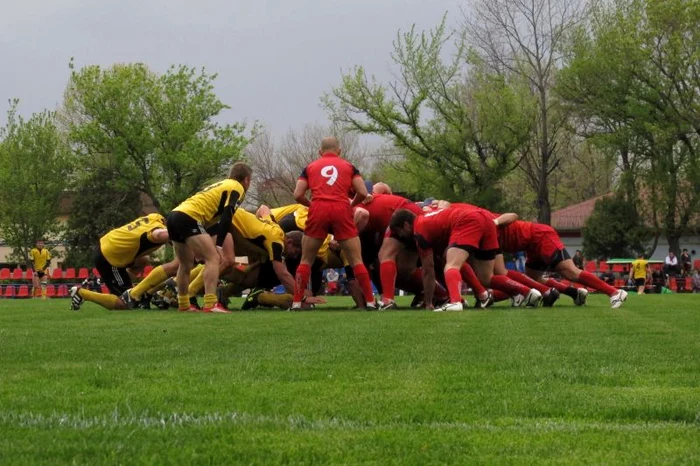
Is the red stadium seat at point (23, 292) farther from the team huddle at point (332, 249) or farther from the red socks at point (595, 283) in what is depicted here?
the red socks at point (595, 283)

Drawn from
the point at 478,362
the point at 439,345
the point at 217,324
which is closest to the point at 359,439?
the point at 478,362

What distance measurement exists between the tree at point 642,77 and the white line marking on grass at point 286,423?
1504 inches

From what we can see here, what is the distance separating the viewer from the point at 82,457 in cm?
276

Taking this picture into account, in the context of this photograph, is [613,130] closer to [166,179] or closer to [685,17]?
[685,17]

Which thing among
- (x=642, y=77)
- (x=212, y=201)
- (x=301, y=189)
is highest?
(x=642, y=77)

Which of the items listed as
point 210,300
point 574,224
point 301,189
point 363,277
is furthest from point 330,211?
point 574,224

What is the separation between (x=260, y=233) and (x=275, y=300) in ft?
4.54

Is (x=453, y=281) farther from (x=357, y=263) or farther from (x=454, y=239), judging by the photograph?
(x=357, y=263)

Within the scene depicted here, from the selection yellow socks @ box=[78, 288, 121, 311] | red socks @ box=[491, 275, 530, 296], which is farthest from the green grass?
yellow socks @ box=[78, 288, 121, 311]

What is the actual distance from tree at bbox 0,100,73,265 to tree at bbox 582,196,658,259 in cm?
2969

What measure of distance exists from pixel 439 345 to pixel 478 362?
1.05 m

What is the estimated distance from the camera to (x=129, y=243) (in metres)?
12.4

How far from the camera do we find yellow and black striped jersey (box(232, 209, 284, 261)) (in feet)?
41.2

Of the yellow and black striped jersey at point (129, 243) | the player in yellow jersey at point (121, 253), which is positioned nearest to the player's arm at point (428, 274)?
the player in yellow jersey at point (121, 253)
